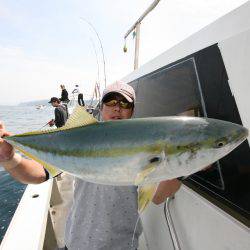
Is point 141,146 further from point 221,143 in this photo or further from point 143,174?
point 221,143

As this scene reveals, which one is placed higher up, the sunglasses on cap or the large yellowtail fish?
the sunglasses on cap

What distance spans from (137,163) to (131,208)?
3.37 ft

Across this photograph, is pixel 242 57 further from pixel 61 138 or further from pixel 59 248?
pixel 59 248

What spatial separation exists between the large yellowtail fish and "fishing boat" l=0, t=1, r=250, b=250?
1.66 ft

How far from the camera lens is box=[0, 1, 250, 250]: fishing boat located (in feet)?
4.88

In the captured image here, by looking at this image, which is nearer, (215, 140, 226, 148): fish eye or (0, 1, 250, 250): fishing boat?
(215, 140, 226, 148): fish eye

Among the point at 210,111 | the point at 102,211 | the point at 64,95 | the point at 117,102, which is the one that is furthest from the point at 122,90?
the point at 64,95

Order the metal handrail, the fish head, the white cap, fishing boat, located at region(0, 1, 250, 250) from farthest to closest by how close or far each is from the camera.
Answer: the metal handrail
the white cap
fishing boat, located at region(0, 1, 250, 250)
the fish head

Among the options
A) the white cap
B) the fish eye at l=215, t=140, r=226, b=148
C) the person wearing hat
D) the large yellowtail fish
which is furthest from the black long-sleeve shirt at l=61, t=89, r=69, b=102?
the fish eye at l=215, t=140, r=226, b=148

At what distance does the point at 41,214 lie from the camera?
3.67 meters

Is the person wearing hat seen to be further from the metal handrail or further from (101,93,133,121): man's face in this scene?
the metal handrail

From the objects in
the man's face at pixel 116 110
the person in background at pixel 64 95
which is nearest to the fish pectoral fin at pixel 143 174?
the man's face at pixel 116 110

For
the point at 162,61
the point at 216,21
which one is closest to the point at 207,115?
the point at 216,21

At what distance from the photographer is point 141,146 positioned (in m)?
1.11
